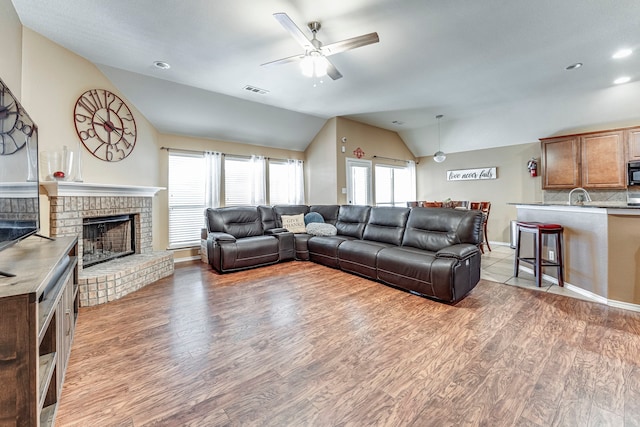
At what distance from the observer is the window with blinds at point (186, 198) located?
500 centimetres

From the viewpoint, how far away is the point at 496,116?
5.73m

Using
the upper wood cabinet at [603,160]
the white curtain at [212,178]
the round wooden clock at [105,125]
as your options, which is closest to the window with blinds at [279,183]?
the white curtain at [212,178]

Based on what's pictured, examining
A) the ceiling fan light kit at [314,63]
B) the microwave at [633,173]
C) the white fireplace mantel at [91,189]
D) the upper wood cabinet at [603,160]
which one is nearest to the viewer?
the ceiling fan light kit at [314,63]

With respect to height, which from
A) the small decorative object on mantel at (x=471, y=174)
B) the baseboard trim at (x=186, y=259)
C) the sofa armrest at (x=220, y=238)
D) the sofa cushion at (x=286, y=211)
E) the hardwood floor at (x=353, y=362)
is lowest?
the hardwood floor at (x=353, y=362)

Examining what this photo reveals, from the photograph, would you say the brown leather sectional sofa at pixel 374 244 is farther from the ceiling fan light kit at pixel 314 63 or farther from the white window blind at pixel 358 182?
the ceiling fan light kit at pixel 314 63

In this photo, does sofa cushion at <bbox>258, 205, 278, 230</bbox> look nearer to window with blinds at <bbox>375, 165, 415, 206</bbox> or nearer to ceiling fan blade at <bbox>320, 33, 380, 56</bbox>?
window with blinds at <bbox>375, 165, 415, 206</bbox>

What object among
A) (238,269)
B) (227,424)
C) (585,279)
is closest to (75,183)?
(238,269)

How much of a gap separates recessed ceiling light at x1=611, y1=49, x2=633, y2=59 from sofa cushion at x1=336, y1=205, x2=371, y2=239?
3.68 metres

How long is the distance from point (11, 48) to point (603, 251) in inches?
247

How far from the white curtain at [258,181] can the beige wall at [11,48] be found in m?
3.48

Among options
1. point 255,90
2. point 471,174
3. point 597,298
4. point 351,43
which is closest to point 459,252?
point 597,298

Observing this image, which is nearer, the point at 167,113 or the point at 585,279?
the point at 585,279

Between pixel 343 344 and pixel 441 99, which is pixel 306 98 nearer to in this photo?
pixel 441 99

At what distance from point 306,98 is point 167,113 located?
2.34m
